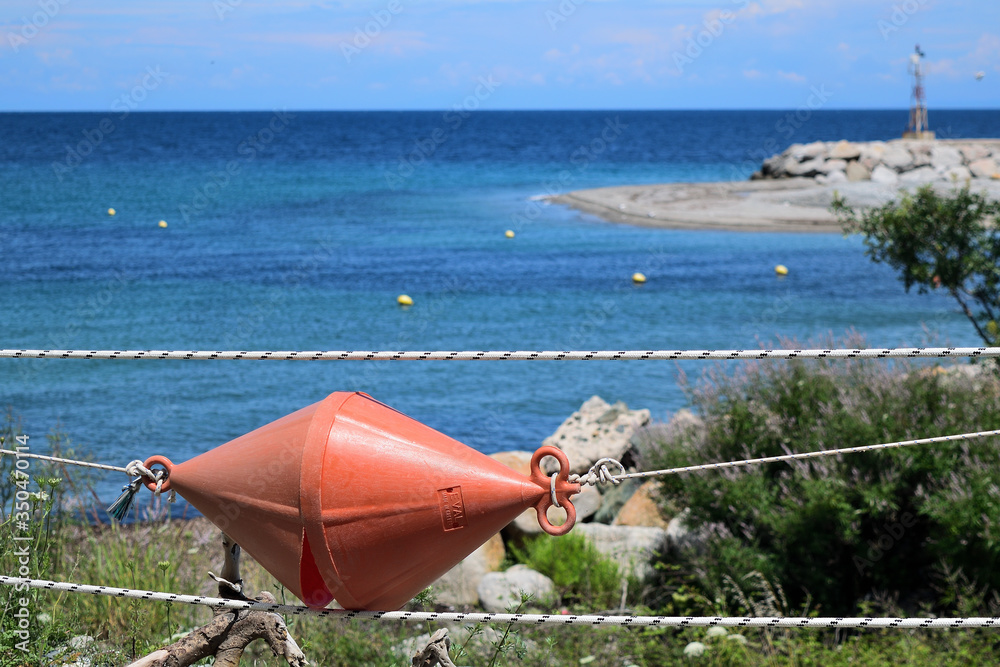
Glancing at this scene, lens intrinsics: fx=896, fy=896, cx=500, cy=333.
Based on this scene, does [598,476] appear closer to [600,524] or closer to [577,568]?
[577,568]

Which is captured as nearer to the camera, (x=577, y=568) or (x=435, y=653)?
(x=435, y=653)

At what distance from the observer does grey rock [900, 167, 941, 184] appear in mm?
35719

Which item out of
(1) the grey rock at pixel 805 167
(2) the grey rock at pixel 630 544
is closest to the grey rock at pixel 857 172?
(1) the grey rock at pixel 805 167

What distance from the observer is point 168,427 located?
1050cm

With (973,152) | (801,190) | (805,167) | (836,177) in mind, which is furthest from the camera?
(973,152)

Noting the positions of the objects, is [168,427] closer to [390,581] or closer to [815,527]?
[815,527]

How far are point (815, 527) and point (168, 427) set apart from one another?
765 centimetres

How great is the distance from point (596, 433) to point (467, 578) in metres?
2.63

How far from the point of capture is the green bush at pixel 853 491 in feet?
17.3

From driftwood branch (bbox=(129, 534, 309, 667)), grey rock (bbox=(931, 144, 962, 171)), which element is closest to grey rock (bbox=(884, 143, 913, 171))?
grey rock (bbox=(931, 144, 962, 171))

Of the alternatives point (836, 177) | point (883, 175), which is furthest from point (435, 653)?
point (883, 175)

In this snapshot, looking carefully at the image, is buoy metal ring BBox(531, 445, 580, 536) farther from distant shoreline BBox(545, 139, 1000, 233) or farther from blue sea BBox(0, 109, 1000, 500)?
distant shoreline BBox(545, 139, 1000, 233)

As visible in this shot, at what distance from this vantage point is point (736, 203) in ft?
106

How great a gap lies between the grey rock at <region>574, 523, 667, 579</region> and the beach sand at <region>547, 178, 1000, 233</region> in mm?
22458
